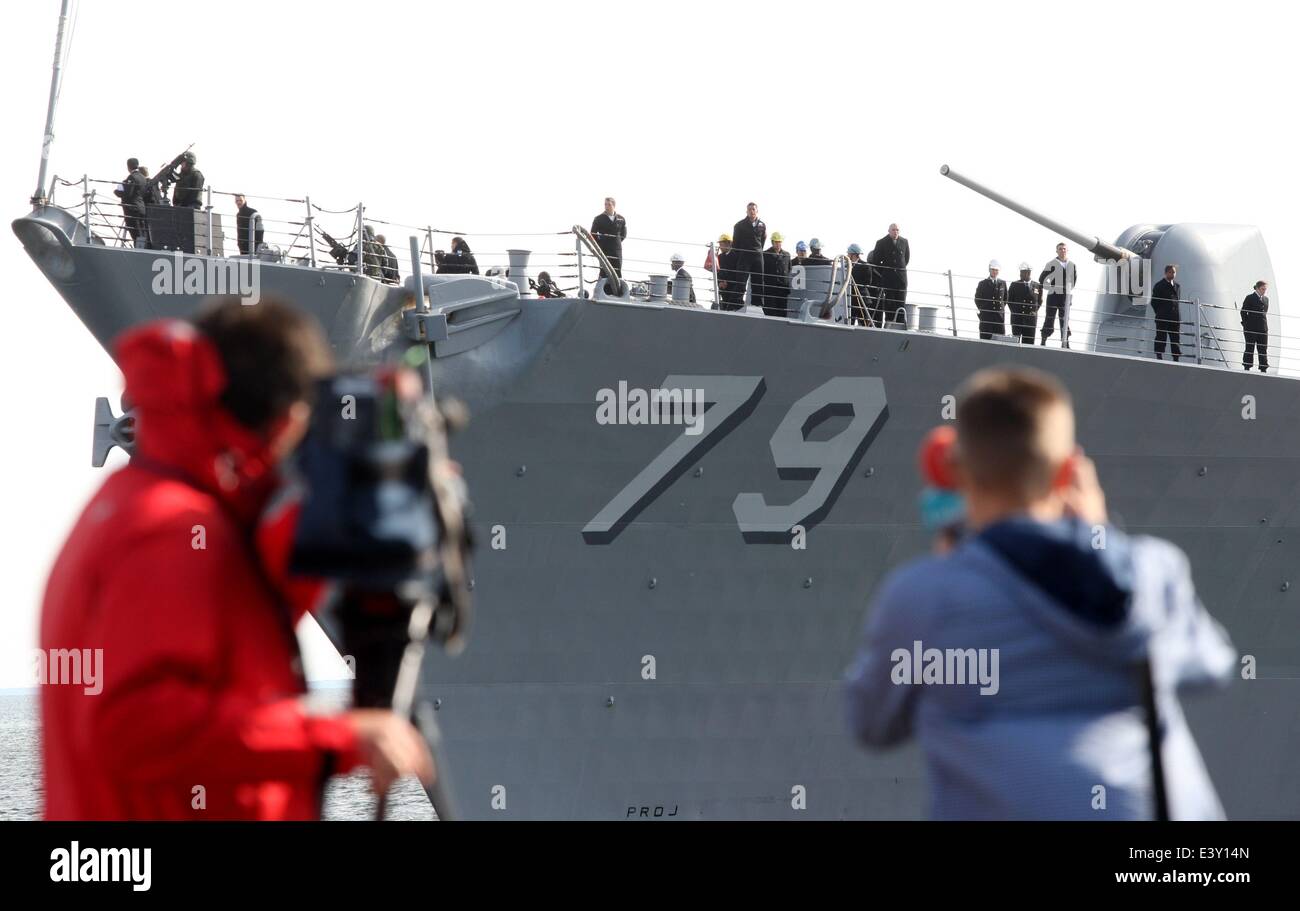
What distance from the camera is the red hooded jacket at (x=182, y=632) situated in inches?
84.9

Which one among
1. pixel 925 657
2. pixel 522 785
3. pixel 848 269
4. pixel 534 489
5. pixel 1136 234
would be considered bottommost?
pixel 522 785

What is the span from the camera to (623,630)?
12.8 metres

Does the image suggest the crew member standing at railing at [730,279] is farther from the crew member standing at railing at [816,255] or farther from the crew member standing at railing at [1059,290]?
the crew member standing at railing at [1059,290]

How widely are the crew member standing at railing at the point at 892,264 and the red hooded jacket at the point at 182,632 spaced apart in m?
11.7

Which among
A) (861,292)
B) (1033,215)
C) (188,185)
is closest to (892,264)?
(861,292)

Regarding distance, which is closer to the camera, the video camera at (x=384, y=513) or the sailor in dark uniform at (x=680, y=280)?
the video camera at (x=384, y=513)

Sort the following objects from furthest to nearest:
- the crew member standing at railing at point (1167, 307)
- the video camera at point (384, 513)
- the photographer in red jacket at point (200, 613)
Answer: the crew member standing at railing at point (1167, 307), the photographer in red jacket at point (200, 613), the video camera at point (384, 513)

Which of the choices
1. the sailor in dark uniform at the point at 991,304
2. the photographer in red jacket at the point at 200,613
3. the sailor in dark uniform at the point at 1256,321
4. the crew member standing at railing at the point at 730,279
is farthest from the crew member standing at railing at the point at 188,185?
the photographer in red jacket at the point at 200,613

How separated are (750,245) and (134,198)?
208 inches

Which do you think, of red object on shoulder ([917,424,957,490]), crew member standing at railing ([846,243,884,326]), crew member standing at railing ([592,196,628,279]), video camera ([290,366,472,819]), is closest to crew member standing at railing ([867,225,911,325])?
crew member standing at railing ([846,243,884,326])

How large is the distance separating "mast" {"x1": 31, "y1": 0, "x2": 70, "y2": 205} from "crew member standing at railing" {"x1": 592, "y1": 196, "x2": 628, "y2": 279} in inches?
177

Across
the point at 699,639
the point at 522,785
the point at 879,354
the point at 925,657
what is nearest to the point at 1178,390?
the point at 879,354

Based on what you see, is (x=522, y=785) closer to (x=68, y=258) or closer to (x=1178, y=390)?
(x=68, y=258)
